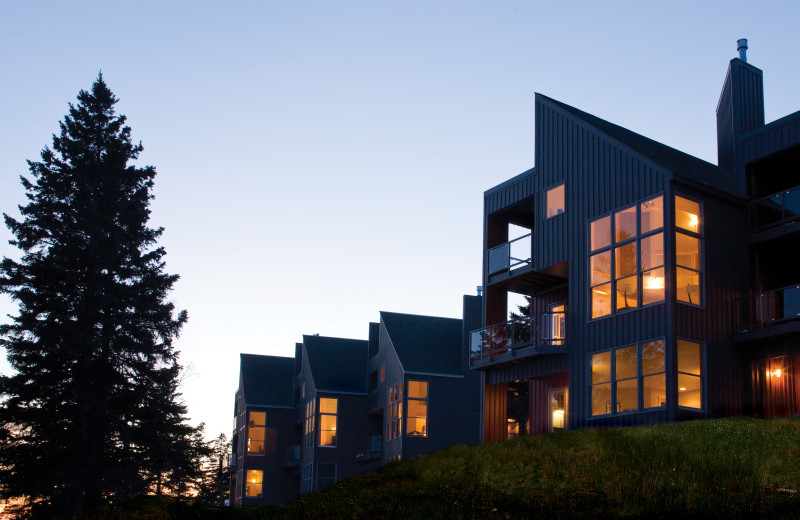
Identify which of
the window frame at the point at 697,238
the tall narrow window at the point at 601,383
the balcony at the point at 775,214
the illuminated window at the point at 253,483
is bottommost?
the illuminated window at the point at 253,483

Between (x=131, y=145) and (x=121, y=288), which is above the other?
(x=131, y=145)

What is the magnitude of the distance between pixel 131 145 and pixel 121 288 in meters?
6.09

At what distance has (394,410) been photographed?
1674 inches

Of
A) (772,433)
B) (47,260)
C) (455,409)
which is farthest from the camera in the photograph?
(455,409)

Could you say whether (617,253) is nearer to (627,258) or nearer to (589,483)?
(627,258)

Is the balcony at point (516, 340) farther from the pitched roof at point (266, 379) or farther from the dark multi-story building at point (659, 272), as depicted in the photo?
the pitched roof at point (266, 379)

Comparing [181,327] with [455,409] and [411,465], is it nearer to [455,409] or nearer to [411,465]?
[455,409]

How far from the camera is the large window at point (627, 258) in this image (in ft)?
76.1

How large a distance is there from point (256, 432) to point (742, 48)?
37834 millimetres

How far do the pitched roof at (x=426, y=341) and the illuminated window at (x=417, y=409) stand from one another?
2.56 feet

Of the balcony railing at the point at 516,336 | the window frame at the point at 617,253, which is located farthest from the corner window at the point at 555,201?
the balcony railing at the point at 516,336

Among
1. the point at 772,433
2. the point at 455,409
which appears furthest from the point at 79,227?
the point at 772,433

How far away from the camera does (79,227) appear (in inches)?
1321

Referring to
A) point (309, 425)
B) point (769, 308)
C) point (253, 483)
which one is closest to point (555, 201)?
point (769, 308)
